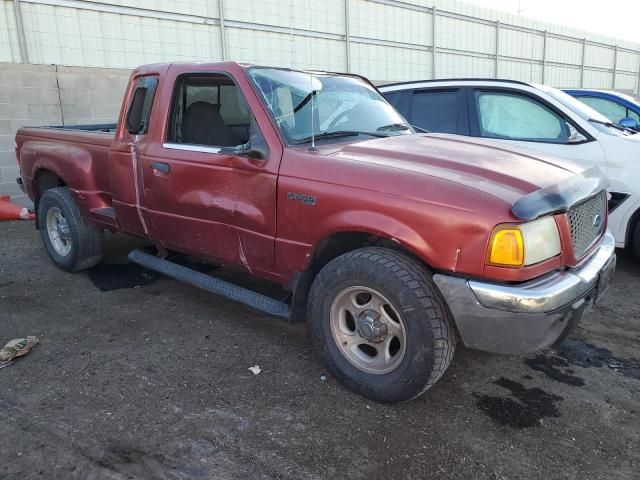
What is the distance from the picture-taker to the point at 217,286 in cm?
390

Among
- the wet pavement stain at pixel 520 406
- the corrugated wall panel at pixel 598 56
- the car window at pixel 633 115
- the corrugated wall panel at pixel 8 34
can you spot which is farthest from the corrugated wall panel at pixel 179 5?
the corrugated wall panel at pixel 598 56

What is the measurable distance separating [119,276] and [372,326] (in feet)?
10.4

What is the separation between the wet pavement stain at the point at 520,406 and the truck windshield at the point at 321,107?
1874mm

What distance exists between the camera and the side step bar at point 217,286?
11.5ft

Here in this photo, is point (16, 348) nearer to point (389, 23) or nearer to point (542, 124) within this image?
point (542, 124)

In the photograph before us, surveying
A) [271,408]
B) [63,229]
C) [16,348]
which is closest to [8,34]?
[63,229]

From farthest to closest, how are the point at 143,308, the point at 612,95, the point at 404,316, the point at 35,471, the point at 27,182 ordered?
the point at 612,95 → the point at 27,182 → the point at 143,308 → the point at 404,316 → the point at 35,471

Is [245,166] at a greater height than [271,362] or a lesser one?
greater

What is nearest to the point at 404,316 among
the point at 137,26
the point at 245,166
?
the point at 245,166

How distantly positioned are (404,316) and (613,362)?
1.72 metres

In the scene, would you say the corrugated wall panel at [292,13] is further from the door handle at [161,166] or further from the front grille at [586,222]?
the front grille at [586,222]

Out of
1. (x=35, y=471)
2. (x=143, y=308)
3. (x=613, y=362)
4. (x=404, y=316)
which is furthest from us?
(x=143, y=308)

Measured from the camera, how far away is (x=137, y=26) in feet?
30.0

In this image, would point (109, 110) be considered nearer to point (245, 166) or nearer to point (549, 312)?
point (245, 166)
